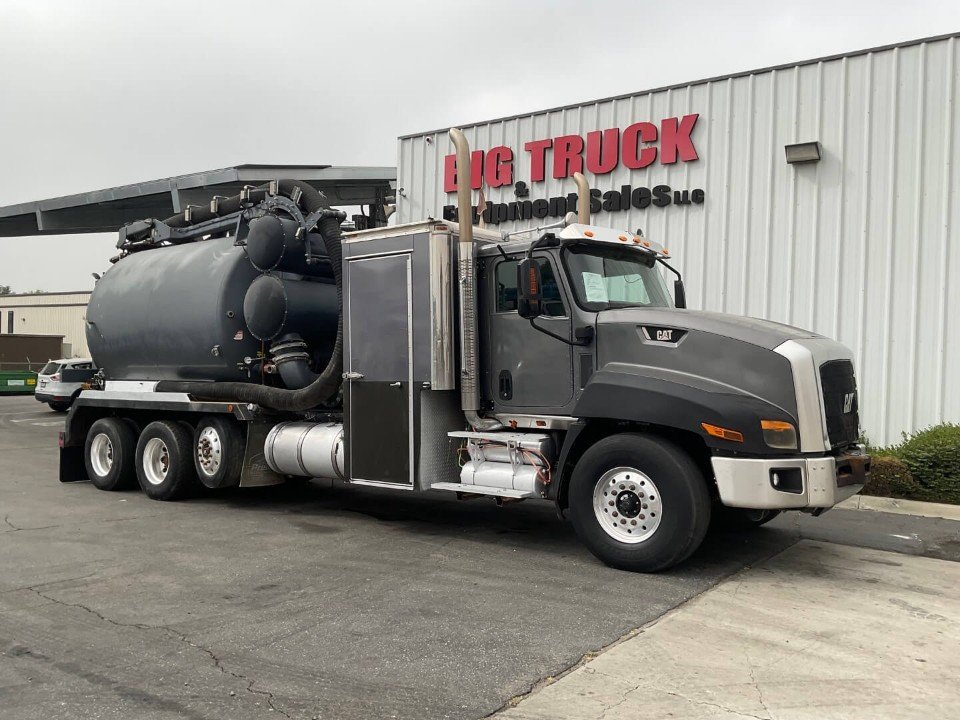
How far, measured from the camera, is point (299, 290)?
993 centimetres

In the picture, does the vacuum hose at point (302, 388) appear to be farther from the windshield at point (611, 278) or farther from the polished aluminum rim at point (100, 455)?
the windshield at point (611, 278)

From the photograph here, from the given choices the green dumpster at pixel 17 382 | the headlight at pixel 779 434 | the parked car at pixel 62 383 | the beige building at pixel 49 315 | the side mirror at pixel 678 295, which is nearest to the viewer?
the headlight at pixel 779 434

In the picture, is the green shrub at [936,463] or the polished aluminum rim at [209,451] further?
the polished aluminum rim at [209,451]

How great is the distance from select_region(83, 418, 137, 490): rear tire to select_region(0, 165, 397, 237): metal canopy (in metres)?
6.78

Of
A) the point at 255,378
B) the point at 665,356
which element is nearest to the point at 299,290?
the point at 255,378

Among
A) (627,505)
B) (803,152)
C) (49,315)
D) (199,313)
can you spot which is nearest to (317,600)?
(627,505)

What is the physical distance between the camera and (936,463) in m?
9.63

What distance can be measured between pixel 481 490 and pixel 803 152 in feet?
24.5

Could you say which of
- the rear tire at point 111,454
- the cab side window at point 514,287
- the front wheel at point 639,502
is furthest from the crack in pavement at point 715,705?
the rear tire at point 111,454

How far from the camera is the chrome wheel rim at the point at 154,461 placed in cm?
1050

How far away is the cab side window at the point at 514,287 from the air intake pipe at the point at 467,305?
0.82 ft

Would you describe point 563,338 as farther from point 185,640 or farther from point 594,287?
point 185,640

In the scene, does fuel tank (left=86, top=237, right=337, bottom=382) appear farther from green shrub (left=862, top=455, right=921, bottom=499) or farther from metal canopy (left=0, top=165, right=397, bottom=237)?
green shrub (left=862, top=455, right=921, bottom=499)

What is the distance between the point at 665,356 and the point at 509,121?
9.27 m
